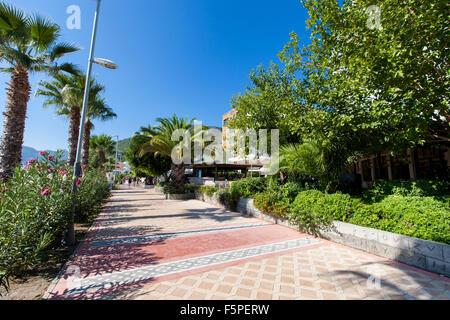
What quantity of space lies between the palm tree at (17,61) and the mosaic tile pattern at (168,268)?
564 cm

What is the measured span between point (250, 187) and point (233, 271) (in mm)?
6674

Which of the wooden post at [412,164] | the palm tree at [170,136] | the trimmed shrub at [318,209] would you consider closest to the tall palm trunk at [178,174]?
the palm tree at [170,136]

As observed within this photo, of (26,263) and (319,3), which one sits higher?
(319,3)

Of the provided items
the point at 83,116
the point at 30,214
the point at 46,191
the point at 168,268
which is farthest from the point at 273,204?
the point at 83,116

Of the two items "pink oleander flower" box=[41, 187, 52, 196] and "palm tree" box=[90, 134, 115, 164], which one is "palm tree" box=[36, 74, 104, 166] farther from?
"palm tree" box=[90, 134, 115, 164]

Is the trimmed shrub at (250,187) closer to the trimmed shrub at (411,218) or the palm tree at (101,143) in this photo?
the trimmed shrub at (411,218)

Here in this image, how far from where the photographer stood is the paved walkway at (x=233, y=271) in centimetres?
302

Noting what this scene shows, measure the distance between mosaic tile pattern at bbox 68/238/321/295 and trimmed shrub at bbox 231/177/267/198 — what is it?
15.3 feet

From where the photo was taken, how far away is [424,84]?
14.3 feet

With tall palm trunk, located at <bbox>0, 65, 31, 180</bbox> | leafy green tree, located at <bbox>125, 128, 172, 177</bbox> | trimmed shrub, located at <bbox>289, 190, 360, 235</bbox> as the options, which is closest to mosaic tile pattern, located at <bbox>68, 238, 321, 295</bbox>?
trimmed shrub, located at <bbox>289, 190, 360, 235</bbox>

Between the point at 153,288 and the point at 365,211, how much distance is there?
5.09 m

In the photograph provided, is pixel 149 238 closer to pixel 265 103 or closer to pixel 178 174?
pixel 265 103
